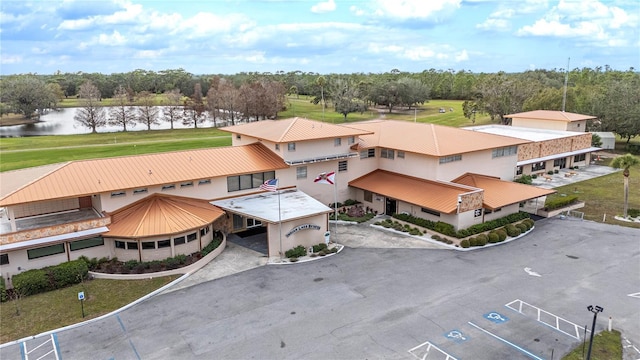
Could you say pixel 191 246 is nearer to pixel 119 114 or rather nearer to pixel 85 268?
pixel 85 268

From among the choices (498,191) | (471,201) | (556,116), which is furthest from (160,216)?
(556,116)

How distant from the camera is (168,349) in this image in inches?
827

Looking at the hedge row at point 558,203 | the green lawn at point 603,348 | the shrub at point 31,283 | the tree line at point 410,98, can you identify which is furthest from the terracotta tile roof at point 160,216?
the tree line at point 410,98

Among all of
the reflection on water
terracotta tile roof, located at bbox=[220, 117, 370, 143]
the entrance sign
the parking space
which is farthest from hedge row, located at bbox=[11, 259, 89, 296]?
the reflection on water

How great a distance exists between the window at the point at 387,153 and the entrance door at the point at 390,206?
494cm

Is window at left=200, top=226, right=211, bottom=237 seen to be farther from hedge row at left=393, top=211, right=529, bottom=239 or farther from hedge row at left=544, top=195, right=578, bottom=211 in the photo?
hedge row at left=544, top=195, right=578, bottom=211

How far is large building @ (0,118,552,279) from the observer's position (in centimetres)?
2895

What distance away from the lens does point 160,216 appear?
30.4m

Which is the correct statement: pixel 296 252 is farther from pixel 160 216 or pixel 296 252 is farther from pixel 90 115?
pixel 90 115

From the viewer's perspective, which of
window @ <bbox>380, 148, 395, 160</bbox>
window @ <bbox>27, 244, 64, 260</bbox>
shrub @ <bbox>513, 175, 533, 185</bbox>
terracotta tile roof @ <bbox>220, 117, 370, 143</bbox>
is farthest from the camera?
shrub @ <bbox>513, 175, 533, 185</bbox>

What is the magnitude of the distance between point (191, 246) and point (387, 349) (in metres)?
15.9

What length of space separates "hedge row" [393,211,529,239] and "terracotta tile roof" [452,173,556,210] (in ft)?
4.93

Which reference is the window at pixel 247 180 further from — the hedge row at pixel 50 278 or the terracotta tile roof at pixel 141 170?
the hedge row at pixel 50 278

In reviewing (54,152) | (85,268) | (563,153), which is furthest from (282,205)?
(54,152)
